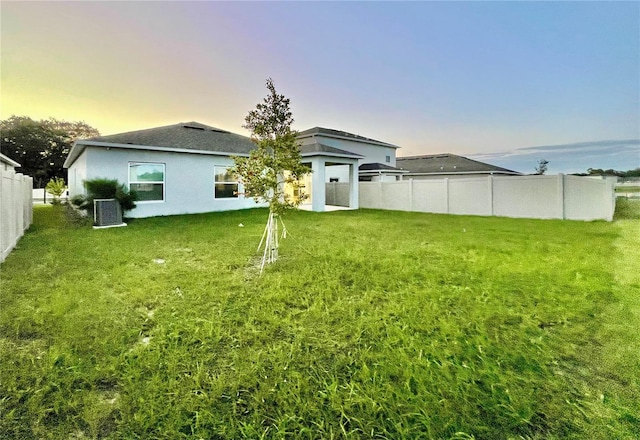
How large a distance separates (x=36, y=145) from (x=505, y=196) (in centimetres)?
4342

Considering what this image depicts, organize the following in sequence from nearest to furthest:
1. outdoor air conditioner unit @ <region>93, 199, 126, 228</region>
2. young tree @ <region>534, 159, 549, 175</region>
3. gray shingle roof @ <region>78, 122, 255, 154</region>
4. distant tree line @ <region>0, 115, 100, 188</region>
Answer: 1. outdoor air conditioner unit @ <region>93, 199, 126, 228</region>
2. gray shingle roof @ <region>78, 122, 255, 154</region>
3. young tree @ <region>534, 159, 549, 175</region>
4. distant tree line @ <region>0, 115, 100, 188</region>

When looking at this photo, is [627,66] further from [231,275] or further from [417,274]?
[231,275]

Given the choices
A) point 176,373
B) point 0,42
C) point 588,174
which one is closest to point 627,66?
point 588,174

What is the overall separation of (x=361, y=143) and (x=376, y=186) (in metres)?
10.9

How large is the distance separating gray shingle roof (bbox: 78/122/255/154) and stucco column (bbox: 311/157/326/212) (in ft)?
12.2

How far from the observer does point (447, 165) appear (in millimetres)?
28234

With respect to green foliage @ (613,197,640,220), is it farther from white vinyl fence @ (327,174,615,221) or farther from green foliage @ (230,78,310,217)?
green foliage @ (230,78,310,217)

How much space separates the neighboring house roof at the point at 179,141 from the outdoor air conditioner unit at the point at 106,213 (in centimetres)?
236

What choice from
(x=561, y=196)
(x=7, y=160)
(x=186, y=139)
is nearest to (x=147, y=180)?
(x=186, y=139)

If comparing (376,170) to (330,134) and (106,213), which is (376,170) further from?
(106,213)

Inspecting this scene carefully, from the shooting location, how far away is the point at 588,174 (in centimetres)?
1241

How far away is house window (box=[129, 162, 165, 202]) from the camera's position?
41.4ft

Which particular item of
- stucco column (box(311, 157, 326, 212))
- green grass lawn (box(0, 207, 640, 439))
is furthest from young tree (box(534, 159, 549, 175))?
green grass lawn (box(0, 207, 640, 439))

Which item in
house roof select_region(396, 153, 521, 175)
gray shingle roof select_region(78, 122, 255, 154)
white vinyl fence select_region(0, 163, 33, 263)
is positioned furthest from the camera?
house roof select_region(396, 153, 521, 175)
